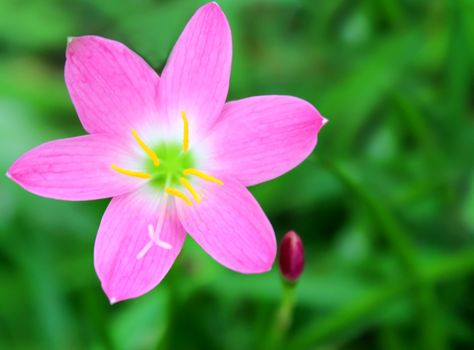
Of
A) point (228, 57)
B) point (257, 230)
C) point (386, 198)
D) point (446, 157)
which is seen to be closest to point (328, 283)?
point (386, 198)

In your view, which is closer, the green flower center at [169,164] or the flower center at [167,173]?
the flower center at [167,173]

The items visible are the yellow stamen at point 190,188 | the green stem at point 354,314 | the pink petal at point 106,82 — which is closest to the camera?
the pink petal at point 106,82

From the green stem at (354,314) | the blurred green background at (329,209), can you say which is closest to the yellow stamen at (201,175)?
the blurred green background at (329,209)

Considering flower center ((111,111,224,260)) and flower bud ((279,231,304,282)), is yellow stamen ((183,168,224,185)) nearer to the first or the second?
flower center ((111,111,224,260))

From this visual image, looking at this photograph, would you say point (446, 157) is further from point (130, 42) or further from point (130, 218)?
point (130, 218)

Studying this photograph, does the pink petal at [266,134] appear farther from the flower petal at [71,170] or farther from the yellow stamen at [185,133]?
the flower petal at [71,170]

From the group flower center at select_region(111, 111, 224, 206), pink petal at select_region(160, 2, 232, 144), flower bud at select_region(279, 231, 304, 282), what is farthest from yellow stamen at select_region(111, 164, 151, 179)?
flower bud at select_region(279, 231, 304, 282)

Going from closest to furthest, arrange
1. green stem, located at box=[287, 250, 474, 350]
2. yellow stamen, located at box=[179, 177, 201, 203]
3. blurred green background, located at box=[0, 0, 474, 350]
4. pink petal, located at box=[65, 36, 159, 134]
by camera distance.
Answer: pink petal, located at box=[65, 36, 159, 134] → yellow stamen, located at box=[179, 177, 201, 203] → green stem, located at box=[287, 250, 474, 350] → blurred green background, located at box=[0, 0, 474, 350]
